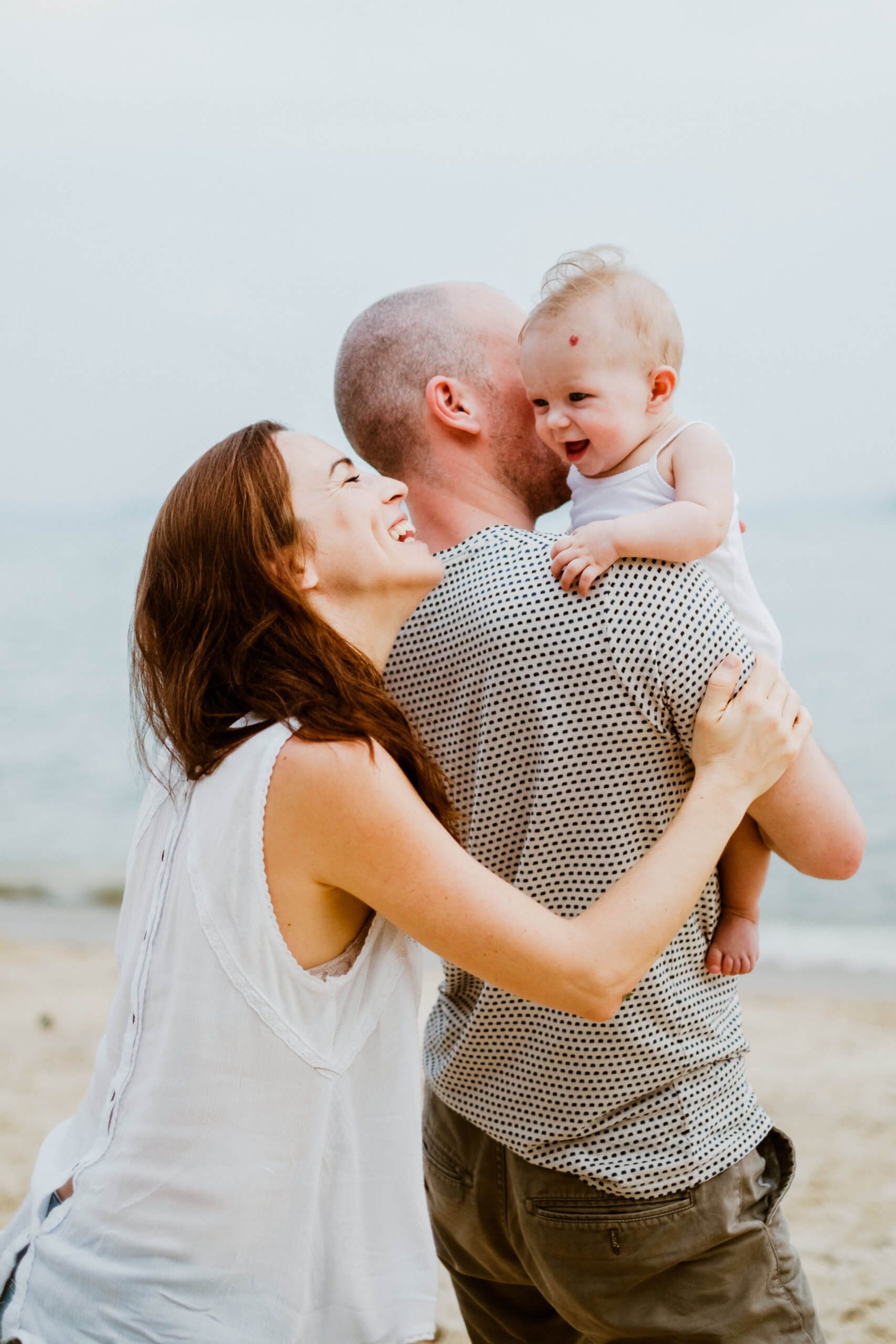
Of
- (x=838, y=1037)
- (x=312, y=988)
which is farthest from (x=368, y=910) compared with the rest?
(x=838, y=1037)

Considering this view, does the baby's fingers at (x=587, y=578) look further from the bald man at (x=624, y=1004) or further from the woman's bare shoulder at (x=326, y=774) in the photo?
the woman's bare shoulder at (x=326, y=774)

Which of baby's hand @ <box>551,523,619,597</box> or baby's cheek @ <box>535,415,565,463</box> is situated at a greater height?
baby's cheek @ <box>535,415,565,463</box>

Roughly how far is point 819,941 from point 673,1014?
898 centimetres

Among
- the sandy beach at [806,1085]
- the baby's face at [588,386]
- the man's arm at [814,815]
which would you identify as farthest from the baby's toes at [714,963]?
the sandy beach at [806,1085]

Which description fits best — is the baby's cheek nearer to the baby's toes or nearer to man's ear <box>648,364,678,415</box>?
man's ear <box>648,364,678,415</box>

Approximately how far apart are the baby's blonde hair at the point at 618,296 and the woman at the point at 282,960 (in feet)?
2.18

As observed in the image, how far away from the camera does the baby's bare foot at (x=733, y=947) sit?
1.83m

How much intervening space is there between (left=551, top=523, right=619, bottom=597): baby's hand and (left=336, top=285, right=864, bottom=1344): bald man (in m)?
0.02

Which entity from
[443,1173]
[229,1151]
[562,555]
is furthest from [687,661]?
[443,1173]

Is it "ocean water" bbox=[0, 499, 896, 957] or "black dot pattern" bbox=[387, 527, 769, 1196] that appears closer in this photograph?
"black dot pattern" bbox=[387, 527, 769, 1196]

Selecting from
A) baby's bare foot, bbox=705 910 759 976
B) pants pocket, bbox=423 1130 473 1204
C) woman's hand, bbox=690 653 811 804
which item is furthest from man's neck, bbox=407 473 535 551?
pants pocket, bbox=423 1130 473 1204

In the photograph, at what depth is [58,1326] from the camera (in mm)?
1518

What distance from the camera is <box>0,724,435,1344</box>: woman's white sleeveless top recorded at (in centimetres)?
153

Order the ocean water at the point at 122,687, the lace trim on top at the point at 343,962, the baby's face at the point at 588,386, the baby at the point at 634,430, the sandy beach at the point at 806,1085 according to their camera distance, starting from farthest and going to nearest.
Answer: the ocean water at the point at 122,687 → the sandy beach at the point at 806,1085 → the baby's face at the point at 588,386 → the baby at the point at 634,430 → the lace trim on top at the point at 343,962
